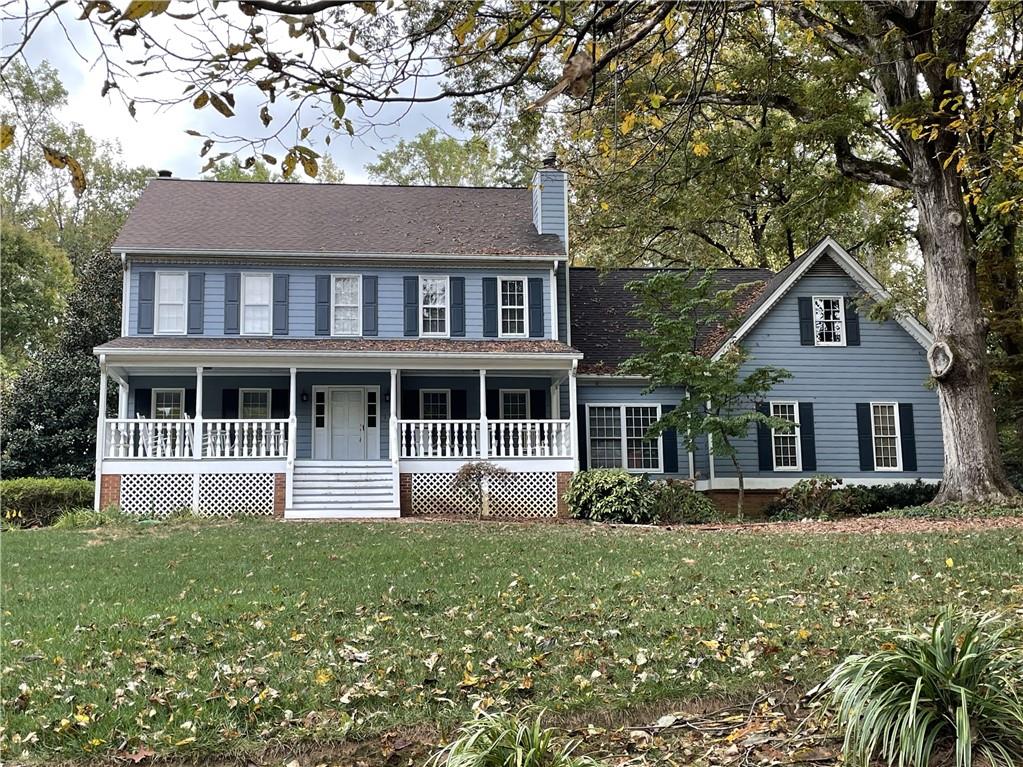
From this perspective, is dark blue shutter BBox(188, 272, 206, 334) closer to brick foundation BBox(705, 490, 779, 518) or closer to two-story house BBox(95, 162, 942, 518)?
two-story house BBox(95, 162, 942, 518)

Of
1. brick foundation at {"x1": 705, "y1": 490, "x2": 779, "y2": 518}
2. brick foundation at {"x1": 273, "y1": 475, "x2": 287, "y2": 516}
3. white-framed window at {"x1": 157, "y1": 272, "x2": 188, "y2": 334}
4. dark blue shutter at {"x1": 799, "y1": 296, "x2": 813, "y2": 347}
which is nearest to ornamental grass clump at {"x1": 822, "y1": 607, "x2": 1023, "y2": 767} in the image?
brick foundation at {"x1": 273, "y1": 475, "x2": 287, "y2": 516}

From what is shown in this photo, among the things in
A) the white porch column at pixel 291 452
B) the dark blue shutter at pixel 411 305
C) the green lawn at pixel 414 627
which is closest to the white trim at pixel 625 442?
the dark blue shutter at pixel 411 305

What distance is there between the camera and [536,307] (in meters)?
21.5

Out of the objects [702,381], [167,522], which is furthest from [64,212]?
[702,381]

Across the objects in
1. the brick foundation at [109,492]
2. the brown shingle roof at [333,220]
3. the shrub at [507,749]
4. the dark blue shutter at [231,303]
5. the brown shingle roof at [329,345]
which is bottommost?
the shrub at [507,749]

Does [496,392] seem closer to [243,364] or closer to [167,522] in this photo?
[243,364]

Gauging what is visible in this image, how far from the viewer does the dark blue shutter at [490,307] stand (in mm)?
21484

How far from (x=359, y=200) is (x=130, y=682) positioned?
1985 cm

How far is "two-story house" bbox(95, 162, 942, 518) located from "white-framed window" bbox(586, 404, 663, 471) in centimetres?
5

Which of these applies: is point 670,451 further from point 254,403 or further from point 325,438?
point 254,403

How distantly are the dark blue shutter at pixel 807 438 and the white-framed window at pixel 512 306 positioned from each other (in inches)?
274

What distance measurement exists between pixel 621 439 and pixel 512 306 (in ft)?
13.6

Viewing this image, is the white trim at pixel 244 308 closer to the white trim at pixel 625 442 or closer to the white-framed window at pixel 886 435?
the white trim at pixel 625 442

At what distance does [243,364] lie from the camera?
19.4m
